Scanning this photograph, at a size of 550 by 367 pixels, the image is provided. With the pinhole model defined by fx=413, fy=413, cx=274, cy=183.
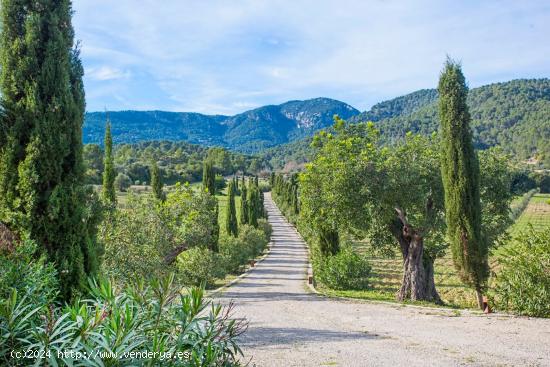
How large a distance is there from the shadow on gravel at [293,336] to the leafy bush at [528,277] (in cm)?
412

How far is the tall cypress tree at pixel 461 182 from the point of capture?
37.2 feet

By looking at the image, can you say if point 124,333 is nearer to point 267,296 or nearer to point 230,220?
point 267,296

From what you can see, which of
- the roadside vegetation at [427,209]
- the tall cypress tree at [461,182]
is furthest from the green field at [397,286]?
the tall cypress tree at [461,182]

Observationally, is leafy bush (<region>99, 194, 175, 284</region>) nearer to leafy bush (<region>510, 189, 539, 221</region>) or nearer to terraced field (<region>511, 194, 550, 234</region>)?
leafy bush (<region>510, 189, 539, 221</region>)

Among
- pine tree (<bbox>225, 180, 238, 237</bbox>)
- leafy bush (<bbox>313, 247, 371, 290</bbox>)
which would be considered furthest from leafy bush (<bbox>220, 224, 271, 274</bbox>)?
leafy bush (<bbox>313, 247, 371, 290</bbox>)

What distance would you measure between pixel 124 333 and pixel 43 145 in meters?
4.85

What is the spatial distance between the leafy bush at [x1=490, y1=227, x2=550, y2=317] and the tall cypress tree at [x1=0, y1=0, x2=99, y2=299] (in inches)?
366

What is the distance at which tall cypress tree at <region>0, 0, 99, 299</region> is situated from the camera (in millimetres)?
6328

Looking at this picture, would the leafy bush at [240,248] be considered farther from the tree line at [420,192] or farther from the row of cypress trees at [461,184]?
the row of cypress trees at [461,184]

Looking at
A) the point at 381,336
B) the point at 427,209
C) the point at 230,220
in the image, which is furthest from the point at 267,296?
the point at 230,220

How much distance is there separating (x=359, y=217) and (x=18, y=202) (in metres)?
10.0

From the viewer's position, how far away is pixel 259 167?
139 meters

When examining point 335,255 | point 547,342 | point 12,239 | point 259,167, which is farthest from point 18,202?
point 259,167

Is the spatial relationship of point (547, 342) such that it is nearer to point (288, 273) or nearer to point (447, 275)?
point (288, 273)
